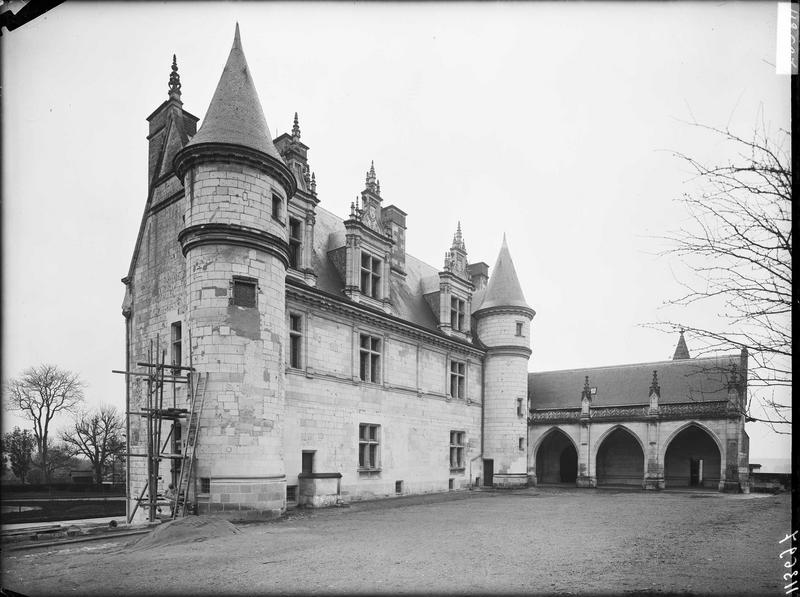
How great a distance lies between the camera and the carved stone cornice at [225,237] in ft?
46.9

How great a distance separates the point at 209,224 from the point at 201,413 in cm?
444

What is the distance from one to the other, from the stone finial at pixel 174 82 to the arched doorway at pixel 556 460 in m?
25.9

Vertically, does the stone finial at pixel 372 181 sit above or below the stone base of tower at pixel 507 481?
above

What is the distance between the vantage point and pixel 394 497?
21172 millimetres

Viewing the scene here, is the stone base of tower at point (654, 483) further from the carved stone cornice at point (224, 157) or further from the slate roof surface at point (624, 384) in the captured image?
the carved stone cornice at point (224, 157)

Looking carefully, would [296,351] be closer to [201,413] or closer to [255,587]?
[201,413]

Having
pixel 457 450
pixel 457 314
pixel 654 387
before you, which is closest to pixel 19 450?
pixel 457 450

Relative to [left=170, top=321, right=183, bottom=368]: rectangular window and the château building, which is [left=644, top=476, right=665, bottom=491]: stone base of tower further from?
[left=170, top=321, right=183, bottom=368]: rectangular window

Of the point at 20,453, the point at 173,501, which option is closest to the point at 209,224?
the point at 173,501

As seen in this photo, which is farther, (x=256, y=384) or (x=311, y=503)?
(x=311, y=503)

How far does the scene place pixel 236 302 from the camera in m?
14.3

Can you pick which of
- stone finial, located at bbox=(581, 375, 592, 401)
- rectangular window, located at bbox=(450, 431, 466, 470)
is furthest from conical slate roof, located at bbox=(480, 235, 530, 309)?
rectangular window, located at bbox=(450, 431, 466, 470)

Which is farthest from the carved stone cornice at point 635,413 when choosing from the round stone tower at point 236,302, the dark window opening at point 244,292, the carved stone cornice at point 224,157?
the carved stone cornice at point 224,157

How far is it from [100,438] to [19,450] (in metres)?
12.3
